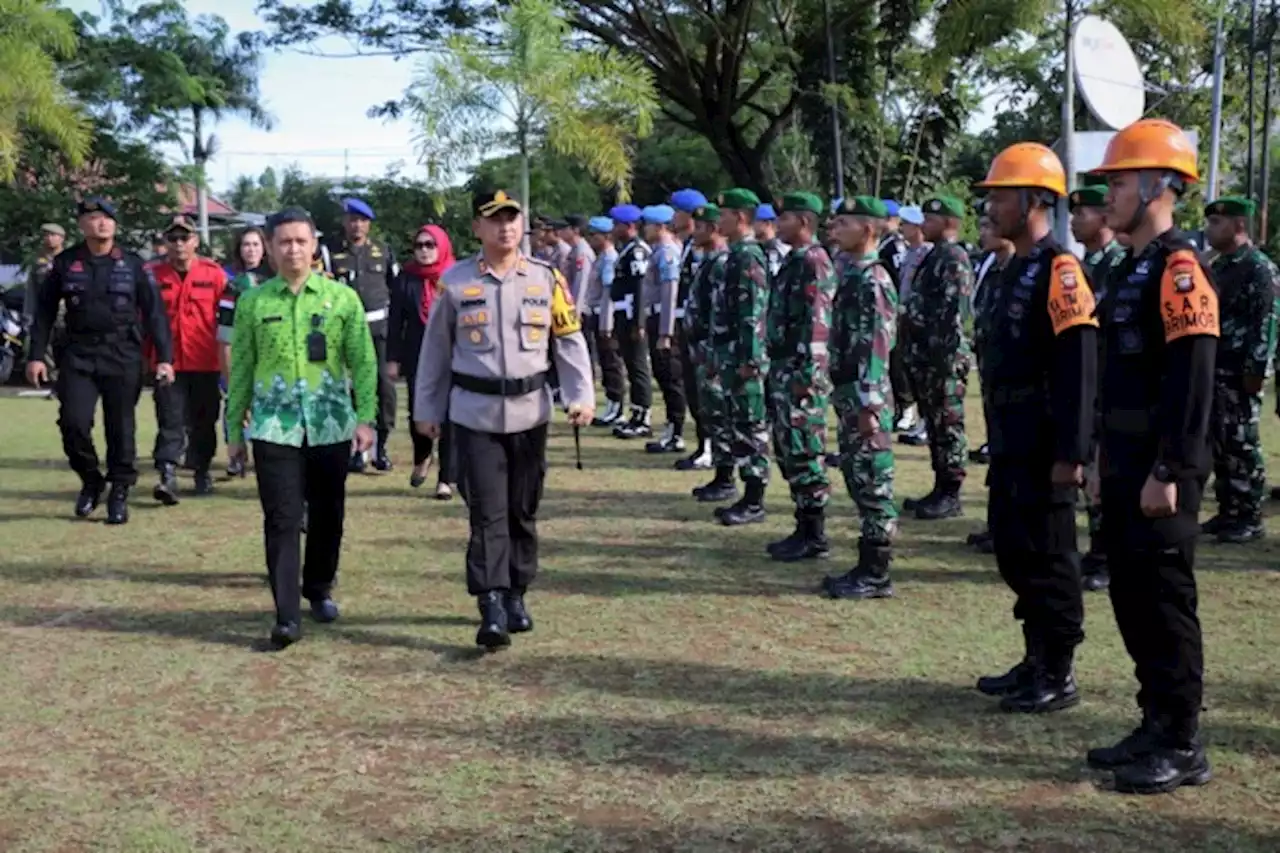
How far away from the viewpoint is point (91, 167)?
79.0 feet

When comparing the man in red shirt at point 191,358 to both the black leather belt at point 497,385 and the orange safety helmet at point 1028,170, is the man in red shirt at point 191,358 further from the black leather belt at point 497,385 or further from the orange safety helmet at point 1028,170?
the orange safety helmet at point 1028,170

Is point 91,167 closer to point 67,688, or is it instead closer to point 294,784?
point 67,688

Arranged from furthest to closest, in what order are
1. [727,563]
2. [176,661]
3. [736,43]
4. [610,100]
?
[736,43]
[610,100]
[727,563]
[176,661]

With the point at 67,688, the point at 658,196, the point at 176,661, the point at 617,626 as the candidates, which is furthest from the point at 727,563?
the point at 658,196

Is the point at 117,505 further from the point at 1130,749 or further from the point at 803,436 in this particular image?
the point at 1130,749

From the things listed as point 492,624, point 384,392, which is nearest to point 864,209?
point 492,624

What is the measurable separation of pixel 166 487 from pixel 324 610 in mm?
3716

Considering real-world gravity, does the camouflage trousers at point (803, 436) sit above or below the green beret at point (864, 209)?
below

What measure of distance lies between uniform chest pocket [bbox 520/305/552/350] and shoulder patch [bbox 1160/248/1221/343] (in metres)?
2.85

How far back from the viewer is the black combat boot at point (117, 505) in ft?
29.7

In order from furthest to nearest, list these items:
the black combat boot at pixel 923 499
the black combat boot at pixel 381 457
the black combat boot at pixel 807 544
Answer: the black combat boot at pixel 381 457 < the black combat boot at pixel 923 499 < the black combat boot at pixel 807 544

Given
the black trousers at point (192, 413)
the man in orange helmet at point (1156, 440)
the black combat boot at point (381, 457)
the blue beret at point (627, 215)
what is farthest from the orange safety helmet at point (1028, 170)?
the blue beret at point (627, 215)

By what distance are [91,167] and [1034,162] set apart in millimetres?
22434

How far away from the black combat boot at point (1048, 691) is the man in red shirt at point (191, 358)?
6894 millimetres
